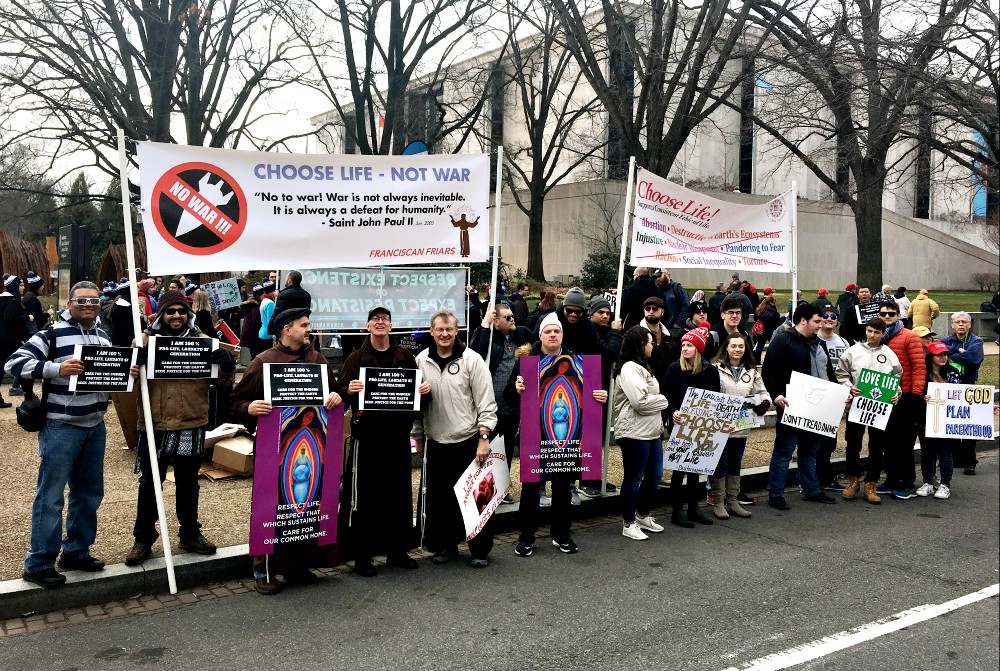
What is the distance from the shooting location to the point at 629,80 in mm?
23141

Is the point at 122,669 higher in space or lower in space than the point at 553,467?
lower

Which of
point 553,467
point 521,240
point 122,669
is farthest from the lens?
point 521,240

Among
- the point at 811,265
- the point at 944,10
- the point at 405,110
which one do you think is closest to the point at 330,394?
the point at 944,10

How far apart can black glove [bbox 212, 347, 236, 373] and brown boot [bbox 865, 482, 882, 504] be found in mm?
6126

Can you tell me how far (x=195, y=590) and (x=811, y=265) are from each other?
3859cm

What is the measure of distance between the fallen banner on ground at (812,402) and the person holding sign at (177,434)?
5.06 metres

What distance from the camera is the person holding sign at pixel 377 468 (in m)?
5.98

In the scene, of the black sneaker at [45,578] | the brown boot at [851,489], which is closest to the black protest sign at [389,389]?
the black sneaker at [45,578]

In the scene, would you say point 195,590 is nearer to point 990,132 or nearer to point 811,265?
point 990,132

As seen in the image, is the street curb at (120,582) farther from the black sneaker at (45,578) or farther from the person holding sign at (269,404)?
the person holding sign at (269,404)

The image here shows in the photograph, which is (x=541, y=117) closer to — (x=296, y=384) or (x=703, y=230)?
(x=703, y=230)

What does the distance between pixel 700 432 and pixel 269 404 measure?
12.1 ft

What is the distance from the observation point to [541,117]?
3189cm

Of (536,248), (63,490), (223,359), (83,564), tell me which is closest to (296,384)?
(223,359)
